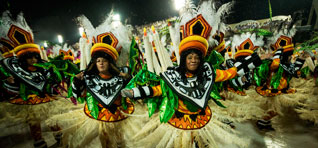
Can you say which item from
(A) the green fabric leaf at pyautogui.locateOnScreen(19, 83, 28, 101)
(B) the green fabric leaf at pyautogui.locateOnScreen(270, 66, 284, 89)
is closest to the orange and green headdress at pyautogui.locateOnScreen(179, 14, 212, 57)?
(B) the green fabric leaf at pyautogui.locateOnScreen(270, 66, 284, 89)

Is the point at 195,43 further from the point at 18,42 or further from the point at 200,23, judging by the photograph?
the point at 18,42

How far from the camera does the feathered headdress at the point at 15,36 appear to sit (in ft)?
7.13

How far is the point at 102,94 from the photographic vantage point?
1772 mm

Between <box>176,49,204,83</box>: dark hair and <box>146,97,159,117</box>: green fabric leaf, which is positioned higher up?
<box>176,49,204,83</box>: dark hair

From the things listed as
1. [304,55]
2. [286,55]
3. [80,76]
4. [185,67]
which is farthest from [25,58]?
[304,55]

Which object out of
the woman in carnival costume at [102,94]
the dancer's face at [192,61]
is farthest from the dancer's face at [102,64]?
the dancer's face at [192,61]

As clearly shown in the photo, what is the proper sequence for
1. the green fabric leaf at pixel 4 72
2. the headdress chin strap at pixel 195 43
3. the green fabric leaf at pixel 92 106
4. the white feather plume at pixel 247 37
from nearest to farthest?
the headdress chin strap at pixel 195 43 < the green fabric leaf at pixel 92 106 < the green fabric leaf at pixel 4 72 < the white feather plume at pixel 247 37

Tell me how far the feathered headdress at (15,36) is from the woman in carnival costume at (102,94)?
49.5 inches

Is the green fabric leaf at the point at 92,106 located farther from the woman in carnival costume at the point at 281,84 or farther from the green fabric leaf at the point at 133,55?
the woman in carnival costume at the point at 281,84

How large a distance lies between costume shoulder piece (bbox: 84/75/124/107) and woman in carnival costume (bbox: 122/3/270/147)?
0.54 metres

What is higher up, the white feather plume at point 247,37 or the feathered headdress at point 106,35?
the white feather plume at point 247,37

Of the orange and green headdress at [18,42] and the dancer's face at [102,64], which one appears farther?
the orange and green headdress at [18,42]

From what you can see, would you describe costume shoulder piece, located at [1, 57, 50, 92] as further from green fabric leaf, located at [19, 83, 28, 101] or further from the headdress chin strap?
the headdress chin strap

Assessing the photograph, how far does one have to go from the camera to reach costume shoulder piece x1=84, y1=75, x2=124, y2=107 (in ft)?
5.74
